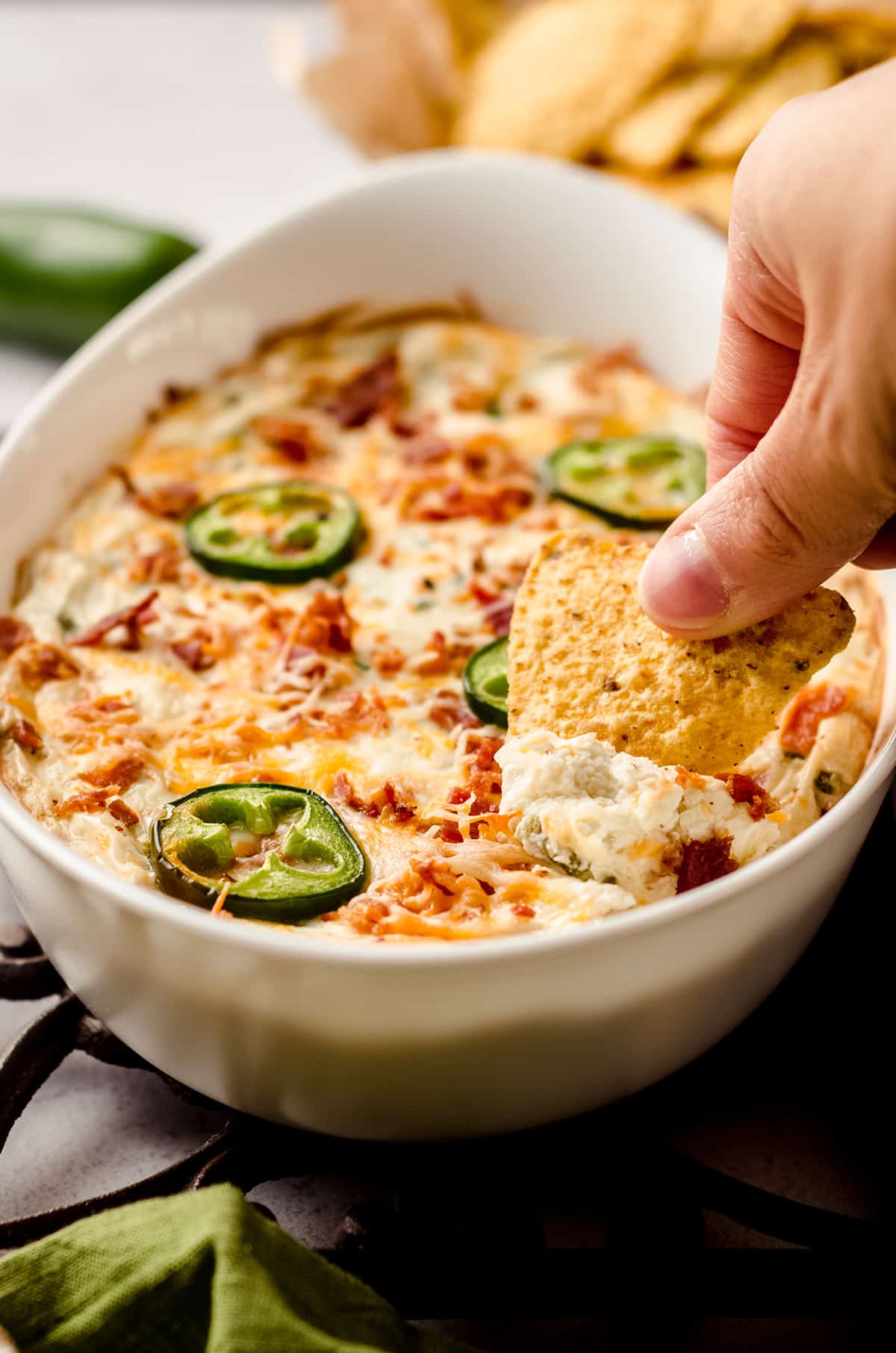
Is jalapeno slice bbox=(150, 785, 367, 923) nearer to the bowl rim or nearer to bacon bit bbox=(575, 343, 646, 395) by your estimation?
the bowl rim

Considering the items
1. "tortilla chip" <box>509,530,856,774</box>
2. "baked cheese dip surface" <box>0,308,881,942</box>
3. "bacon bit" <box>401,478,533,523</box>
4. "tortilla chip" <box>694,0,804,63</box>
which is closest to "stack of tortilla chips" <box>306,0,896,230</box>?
"tortilla chip" <box>694,0,804,63</box>

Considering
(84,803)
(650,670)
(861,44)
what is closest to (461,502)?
(650,670)

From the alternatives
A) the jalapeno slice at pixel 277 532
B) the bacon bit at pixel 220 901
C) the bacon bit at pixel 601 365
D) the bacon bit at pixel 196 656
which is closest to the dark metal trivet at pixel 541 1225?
the bacon bit at pixel 220 901

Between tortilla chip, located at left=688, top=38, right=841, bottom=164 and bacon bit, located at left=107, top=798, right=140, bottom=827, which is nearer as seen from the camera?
bacon bit, located at left=107, top=798, right=140, bottom=827

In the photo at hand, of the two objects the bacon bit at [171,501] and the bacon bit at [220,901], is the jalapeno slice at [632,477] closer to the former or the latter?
the bacon bit at [171,501]

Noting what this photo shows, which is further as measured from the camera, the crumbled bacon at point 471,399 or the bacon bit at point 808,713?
the crumbled bacon at point 471,399

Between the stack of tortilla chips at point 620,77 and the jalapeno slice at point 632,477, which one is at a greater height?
the stack of tortilla chips at point 620,77

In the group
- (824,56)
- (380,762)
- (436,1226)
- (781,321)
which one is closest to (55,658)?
(380,762)
